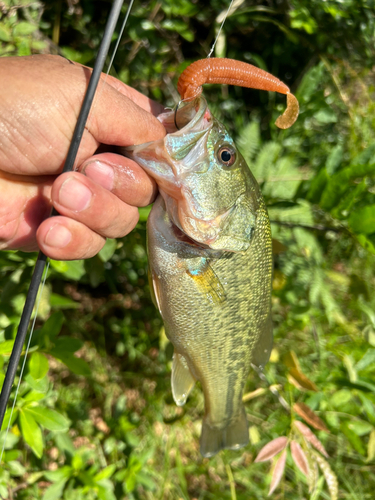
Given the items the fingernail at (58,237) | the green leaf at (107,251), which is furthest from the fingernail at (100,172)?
the green leaf at (107,251)

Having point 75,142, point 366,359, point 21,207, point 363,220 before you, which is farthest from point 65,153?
point 366,359

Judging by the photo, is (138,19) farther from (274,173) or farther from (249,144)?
(274,173)

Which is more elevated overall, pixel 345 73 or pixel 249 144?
pixel 345 73

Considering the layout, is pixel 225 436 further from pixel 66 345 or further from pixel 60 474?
pixel 66 345

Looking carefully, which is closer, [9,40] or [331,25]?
[9,40]

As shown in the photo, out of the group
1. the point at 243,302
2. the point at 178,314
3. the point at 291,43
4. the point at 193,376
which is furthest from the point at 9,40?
the point at 291,43

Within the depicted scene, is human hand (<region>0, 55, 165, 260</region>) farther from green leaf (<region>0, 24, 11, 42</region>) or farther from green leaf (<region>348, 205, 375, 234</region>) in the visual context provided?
green leaf (<region>348, 205, 375, 234</region>)
